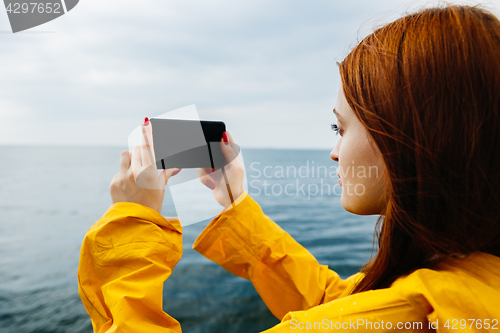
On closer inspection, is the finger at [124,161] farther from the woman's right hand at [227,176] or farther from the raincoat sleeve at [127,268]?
the woman's right hand at [227,176]

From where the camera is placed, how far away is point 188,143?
47.0 inches

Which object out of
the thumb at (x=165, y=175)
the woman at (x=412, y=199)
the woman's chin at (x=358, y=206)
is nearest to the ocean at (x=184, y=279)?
the thumb at (x=165, y=175)

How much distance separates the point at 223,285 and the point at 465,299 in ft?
11.0

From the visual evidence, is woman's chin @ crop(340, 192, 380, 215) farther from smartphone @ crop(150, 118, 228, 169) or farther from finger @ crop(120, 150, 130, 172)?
finger @ crop(120, 150, 130, 172)

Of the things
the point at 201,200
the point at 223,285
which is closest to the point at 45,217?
the point at 223,285

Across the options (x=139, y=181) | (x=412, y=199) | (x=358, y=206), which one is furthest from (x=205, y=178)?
(x=412, y=199)

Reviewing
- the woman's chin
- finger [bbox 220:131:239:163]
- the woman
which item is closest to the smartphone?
finger [bbox 220:131:239:163]

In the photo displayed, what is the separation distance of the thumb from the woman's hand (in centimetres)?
2

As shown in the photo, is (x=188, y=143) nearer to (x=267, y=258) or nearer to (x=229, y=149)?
(x=229, y=149)

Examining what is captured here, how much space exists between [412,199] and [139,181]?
81cm

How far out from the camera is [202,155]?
4.02 feet

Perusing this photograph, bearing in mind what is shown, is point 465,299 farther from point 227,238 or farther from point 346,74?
point 227,238

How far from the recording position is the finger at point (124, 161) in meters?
1.00

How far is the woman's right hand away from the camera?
1.26m
